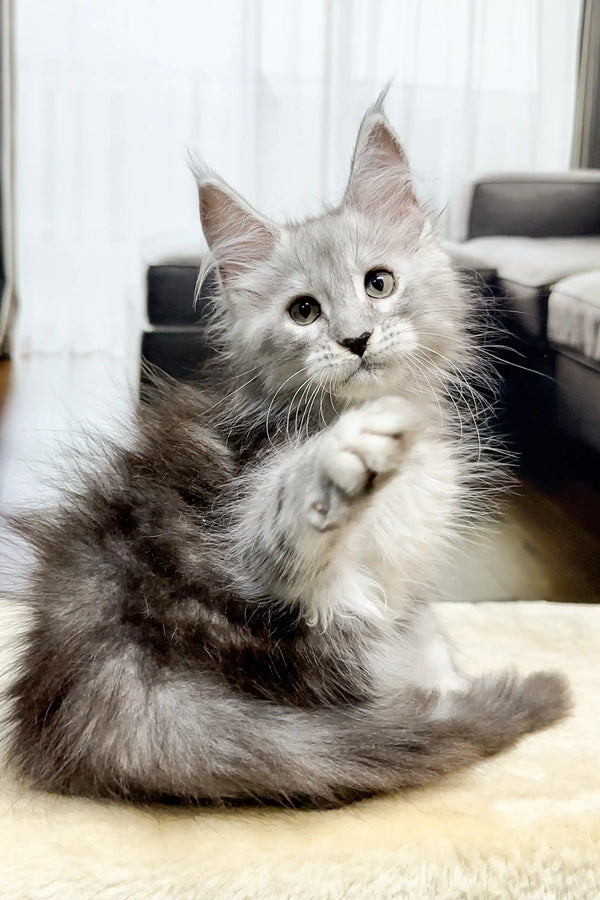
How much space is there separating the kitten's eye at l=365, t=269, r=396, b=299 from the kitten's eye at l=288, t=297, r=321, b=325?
7cm

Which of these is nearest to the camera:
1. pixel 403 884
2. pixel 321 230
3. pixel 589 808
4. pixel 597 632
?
pixel 403 884

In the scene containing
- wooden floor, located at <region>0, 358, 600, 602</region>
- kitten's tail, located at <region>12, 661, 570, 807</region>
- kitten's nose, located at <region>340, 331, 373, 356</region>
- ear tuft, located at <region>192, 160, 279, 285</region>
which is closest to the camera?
kitten's tail, located at <region>12, 661, 570, 807</region>

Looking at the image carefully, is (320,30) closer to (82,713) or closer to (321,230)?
(321,230)

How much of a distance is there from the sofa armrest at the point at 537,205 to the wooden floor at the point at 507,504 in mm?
512

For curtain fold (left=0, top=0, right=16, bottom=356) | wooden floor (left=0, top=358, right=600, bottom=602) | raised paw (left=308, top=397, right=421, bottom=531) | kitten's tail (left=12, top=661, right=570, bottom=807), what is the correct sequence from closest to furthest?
raised paw (left=308, top=397, right=421, bottom=531), kitten's tail (left=12, top=661, right=570, bottom=807), curtain fold (left=0, top=0, right=16, bottom=356), wooden floor (left=0, top=358, right=600, bottom=602)

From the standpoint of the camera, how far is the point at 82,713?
93 cm

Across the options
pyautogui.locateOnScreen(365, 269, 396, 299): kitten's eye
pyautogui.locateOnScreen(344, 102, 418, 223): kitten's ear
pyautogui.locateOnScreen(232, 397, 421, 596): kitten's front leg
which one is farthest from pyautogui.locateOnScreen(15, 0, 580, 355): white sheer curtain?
pyautogui.locateOnScreen(232, 397, 421, 596): kitten's front leg

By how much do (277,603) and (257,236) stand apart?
507 mm

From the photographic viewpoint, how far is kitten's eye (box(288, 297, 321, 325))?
1.09 meters

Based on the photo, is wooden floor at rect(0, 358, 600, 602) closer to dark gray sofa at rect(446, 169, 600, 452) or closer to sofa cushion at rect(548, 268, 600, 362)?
dark gray sofa at rect(446, 169, 600, 452)

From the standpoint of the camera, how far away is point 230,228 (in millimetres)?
1182

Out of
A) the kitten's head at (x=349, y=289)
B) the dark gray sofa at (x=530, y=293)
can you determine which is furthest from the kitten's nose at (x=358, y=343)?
the dark gray sofa at (x=530, y=293)

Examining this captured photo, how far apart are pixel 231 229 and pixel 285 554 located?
489 millimetres

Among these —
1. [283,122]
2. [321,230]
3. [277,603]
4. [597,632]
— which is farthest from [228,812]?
[283,122]
